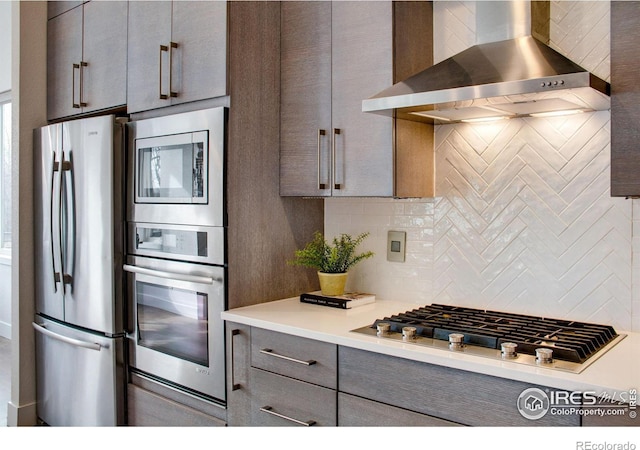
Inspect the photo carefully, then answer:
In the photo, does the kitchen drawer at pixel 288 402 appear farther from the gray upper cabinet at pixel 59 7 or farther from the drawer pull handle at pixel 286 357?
the gray upper cabinet at pixel 59 7

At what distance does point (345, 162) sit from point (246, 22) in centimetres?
73

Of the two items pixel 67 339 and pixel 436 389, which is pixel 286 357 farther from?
pixel 67 339

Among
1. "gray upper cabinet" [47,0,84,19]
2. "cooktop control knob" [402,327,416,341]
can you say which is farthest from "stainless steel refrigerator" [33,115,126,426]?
"cooktop control knob" [402,327,416,341]

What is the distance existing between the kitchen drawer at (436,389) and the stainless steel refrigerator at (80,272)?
138 cm

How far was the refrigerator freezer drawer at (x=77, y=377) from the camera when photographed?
8.90 feet

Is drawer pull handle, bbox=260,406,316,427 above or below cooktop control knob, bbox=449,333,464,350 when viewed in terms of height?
below

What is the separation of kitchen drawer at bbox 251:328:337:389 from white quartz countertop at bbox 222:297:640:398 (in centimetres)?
4

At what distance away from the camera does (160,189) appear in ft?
8.34

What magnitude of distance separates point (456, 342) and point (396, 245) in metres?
0.89

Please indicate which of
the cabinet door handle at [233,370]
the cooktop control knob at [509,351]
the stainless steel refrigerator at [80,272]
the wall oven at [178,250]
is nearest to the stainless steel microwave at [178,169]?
the wall oven at [178,250]

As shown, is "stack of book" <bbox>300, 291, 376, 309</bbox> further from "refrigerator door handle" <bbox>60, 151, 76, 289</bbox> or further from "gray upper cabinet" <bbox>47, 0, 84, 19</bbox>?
"gray upper cabinet" <bbox>47, 0, 84, 19</bbox>

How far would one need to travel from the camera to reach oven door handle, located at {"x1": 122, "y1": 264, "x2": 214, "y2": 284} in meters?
2.34

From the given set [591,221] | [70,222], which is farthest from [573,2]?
[70,222]
